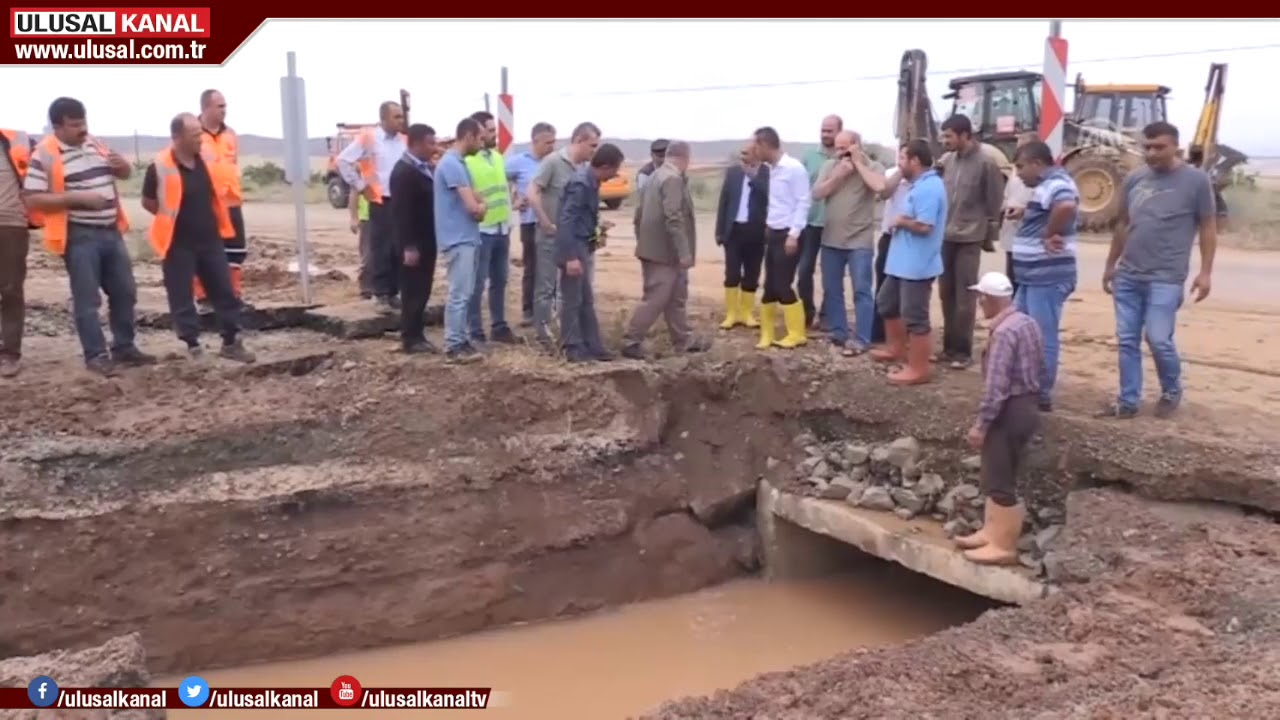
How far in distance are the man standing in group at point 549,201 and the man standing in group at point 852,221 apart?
67.9 inches

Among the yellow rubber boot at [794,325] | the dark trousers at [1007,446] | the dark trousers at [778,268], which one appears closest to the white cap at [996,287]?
the dark trousers at [1007,446]

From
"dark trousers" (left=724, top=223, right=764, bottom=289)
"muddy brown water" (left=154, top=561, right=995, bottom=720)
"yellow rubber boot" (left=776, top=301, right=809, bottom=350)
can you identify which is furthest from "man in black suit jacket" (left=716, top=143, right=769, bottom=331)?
"muddy brown water" (left=154, top=561, right=995, bottom=720)

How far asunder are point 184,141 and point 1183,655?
6.38m

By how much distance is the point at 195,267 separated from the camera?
7.52m

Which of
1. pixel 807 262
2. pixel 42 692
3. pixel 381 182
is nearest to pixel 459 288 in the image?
pixel 381 182

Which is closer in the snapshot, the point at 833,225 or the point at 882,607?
the point at 882,607

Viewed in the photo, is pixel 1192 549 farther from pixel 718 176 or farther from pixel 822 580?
pixel 718 176

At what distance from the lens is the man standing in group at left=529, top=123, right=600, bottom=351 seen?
7967 millimetres

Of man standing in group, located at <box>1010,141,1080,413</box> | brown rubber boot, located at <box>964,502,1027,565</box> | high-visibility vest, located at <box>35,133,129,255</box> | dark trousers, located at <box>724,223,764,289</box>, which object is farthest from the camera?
dark trousers, located at <box>724,223,764,289</box>

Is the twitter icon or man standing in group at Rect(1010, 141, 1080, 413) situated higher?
man standing in group at Rect(1010, 141, 1080, 413)

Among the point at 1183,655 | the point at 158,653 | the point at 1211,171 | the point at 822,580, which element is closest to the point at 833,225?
the point at 822,580

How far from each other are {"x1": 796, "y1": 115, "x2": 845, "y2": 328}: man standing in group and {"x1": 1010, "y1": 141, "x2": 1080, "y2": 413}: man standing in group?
68.7 inches

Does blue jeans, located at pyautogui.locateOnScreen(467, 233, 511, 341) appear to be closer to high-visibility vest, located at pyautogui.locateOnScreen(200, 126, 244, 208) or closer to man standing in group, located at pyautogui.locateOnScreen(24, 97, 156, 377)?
high-visibility vest, located at pyautogui.locateOnScreen(200, 126, 244, 208)

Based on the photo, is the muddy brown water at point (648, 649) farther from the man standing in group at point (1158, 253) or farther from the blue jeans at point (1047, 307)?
the man standing in group at point (1158, 253)
